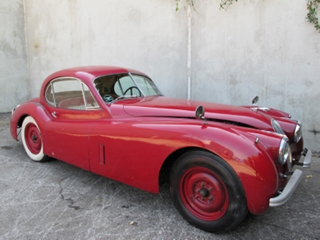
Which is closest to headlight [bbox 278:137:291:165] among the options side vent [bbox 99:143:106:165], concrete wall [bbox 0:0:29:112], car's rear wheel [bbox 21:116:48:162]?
side vent [bbox 99:143:106:165]

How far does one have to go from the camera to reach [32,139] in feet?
13.2

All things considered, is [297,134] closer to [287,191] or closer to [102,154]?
[287,191]

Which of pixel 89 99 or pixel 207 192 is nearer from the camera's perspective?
pixel 207 192

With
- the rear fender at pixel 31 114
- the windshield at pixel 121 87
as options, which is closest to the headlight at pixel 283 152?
the windshield at pixel 121 87

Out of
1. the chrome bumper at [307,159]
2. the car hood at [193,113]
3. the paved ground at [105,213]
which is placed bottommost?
the paved ground at [105,213]

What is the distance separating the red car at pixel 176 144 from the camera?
2.07 meters

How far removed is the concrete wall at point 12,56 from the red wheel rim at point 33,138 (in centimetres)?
424

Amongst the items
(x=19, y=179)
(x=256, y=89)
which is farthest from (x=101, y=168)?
(x=256, y=89)


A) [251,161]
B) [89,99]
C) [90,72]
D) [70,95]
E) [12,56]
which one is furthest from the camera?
[12,56]

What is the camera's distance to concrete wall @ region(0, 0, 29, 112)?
7.33 metres

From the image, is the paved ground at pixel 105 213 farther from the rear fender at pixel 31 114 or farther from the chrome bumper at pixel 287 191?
the rear fender at pixel 31 114

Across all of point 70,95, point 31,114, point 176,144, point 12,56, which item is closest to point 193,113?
point 176,144

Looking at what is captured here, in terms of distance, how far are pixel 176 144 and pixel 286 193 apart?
0.93 meters

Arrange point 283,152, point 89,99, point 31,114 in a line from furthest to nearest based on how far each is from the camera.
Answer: point 31,114
point 89,99
point 283,152
